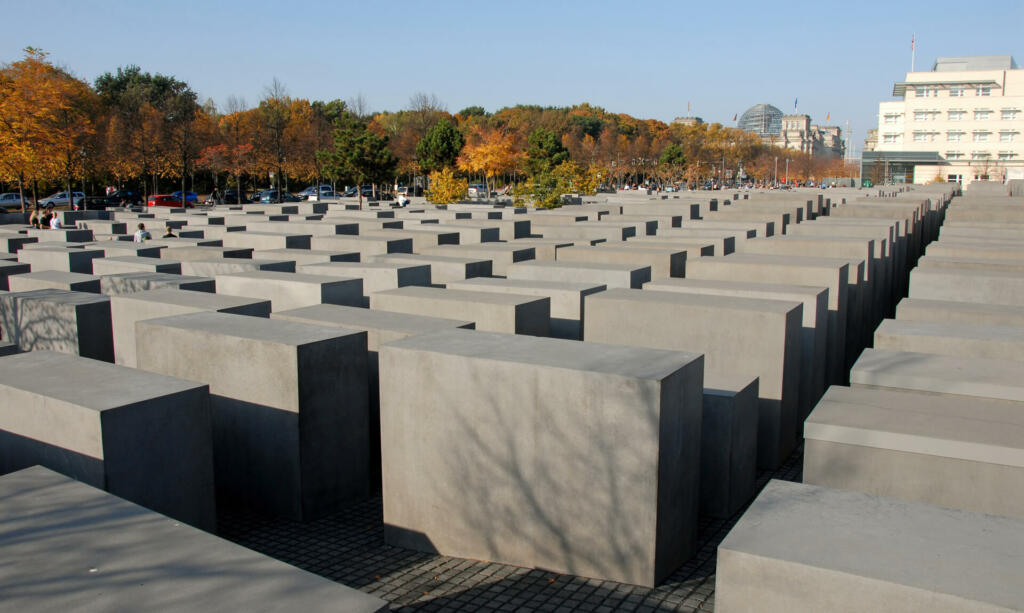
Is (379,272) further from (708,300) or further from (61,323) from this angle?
(708,300)

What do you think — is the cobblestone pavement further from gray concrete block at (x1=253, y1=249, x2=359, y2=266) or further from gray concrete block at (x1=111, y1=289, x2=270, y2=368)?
gray concrete block at (x1=253, y1=249, x2=359, y2=266)

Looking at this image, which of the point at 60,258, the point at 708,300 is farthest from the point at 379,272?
the point at 60,258

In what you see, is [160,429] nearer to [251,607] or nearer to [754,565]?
[251,607]

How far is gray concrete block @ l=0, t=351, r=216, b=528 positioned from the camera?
19.0 ft

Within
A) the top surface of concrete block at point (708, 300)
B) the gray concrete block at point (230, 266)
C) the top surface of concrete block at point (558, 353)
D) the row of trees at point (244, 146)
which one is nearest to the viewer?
the top surface of concrete block at point (558, 353)

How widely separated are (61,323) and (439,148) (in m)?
40.9

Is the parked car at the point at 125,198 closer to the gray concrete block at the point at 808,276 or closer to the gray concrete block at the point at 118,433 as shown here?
the gray concrete block at the point at 808,276

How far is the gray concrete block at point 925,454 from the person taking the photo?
5.34m

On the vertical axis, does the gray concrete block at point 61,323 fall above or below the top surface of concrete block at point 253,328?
below

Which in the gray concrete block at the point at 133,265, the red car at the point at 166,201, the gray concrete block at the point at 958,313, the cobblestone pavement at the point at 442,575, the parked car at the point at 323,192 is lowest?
the cobblestone pavement at the point at 442,575

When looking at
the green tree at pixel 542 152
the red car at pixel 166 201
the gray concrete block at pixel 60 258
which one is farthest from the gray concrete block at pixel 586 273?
the green tree at pixel 542 152

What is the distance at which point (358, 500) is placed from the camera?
7.57 metres

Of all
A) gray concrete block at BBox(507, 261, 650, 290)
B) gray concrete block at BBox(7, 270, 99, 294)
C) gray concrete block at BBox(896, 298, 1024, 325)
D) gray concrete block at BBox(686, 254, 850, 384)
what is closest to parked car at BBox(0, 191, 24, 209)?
gray concrete block at BBox(7, 270, 99, 294)

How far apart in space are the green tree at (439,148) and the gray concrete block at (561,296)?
3994cm
